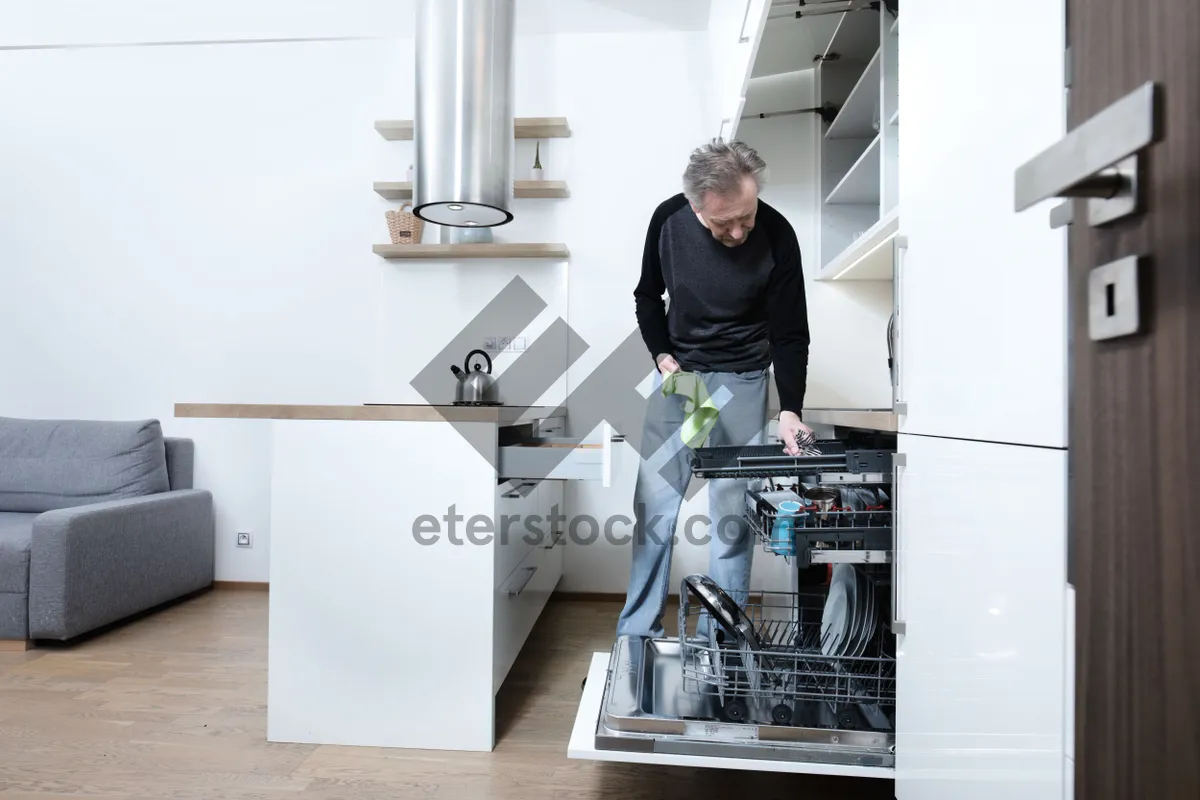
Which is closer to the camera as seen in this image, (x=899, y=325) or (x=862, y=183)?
(x=899, y=325)

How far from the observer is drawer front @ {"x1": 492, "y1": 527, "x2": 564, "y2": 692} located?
5.92ft

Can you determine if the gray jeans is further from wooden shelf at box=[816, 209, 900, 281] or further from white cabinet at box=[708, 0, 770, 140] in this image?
white cabinet at box=[708, 0, 770, 140]

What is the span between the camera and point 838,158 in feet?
9.24

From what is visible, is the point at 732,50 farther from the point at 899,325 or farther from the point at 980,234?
the point at 980,234

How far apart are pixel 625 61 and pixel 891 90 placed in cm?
168

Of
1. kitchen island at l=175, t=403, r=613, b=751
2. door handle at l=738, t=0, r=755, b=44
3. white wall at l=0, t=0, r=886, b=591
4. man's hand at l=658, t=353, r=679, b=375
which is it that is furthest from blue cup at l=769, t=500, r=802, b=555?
white wall at l=0, t=0, r=886, b=591

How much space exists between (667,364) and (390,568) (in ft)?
2.88

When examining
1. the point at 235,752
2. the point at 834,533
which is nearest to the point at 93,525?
the point at 235,752

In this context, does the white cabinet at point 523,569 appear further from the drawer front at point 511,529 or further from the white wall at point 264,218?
the white wall at point 264,218

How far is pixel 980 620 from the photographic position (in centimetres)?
88

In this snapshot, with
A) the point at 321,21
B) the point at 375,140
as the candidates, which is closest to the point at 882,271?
the point at 375,140

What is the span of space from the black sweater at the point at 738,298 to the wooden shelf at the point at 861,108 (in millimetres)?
569

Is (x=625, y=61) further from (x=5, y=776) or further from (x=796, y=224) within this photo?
(x=5, y=776)

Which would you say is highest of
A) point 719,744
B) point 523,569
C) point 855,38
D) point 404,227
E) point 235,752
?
point 855,38
